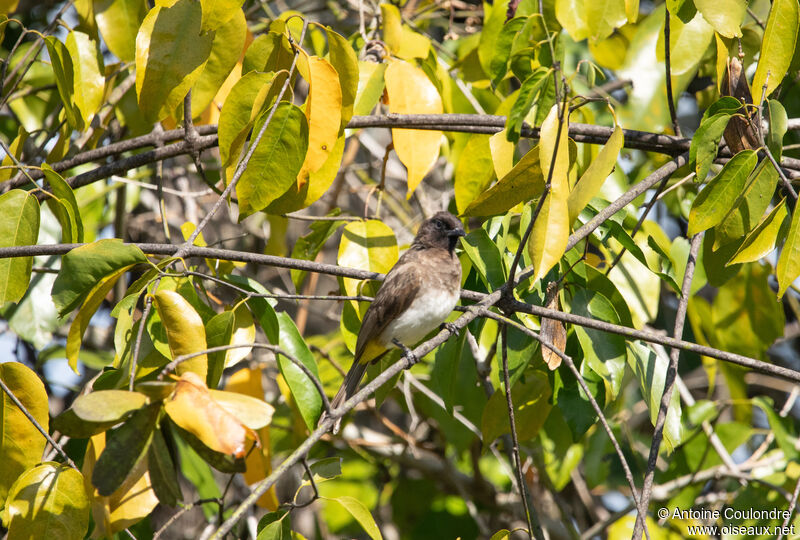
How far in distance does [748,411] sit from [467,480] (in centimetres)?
196

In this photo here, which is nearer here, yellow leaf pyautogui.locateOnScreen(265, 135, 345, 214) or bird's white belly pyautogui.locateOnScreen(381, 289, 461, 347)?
yellow leaf pyautogui.locateOnScreen(265, 135, 345, 214)

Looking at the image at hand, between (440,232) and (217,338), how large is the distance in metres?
1.82

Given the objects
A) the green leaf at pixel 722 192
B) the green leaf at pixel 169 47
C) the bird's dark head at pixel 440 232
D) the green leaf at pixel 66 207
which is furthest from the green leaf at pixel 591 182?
the bird's dark head at pixel 440 232

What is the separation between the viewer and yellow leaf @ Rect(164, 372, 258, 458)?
5.28 ft

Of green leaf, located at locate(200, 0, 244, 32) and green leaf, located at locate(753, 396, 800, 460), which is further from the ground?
green leaf, located at locate(200, 0, 244, 32)

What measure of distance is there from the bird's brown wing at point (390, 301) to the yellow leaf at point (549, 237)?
158 cm

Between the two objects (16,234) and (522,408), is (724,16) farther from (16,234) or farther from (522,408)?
(16,234)

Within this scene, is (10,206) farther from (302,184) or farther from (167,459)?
(167,459)

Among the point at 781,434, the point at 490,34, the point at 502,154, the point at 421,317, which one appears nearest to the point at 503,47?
the point at 490,34

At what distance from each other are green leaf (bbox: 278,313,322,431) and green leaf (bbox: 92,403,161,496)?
825mm

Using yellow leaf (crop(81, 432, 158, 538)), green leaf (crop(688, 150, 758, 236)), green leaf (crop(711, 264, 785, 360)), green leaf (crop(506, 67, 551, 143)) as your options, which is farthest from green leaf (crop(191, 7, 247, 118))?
green leaf (crop(711, 264, 785, 360))

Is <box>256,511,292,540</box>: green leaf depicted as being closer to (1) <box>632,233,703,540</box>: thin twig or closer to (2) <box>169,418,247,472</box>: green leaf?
(2) <box>169,418,247,472</box>: green leaf

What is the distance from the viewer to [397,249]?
3082mm

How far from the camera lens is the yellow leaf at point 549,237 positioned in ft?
6.57
